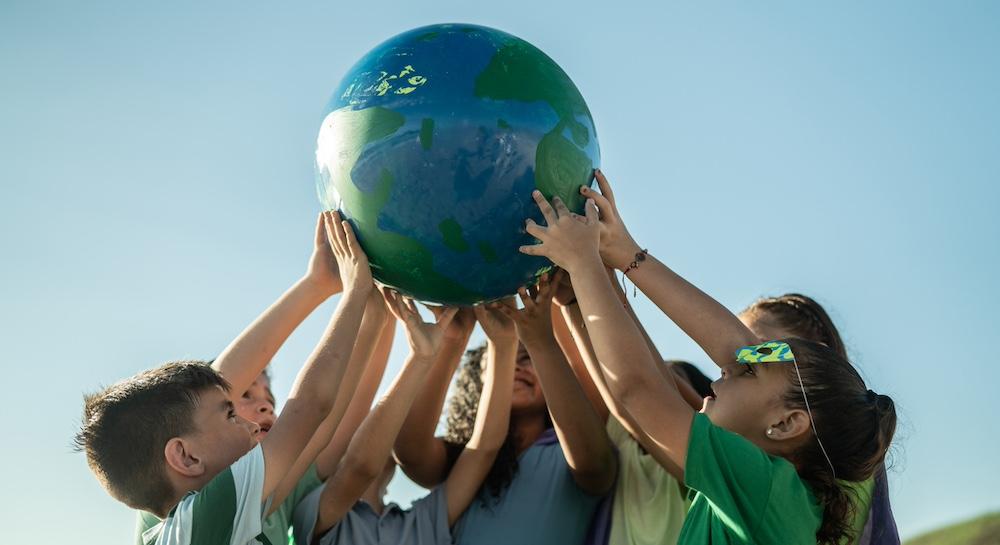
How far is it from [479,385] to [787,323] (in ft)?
6.12

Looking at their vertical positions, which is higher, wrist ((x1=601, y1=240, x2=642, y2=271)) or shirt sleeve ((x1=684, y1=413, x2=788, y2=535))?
wrist ((x1=601, y1=240, x2=642, y2=271))

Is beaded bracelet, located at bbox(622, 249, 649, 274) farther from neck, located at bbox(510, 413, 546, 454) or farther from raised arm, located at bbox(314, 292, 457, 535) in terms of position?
neck, located at bbox(510, 413, 546, 454)

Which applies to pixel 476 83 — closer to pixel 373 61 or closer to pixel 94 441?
pixel 373 61

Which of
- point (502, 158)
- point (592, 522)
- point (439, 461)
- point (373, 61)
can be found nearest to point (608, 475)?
point (592, 522)

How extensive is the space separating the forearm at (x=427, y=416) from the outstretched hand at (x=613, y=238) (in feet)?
4.18

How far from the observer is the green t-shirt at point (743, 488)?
370 centimetres

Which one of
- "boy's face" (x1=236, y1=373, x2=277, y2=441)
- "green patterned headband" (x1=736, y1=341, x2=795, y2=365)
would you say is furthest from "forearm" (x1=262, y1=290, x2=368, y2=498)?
"green patterned headband" (x1=736, y1=341, x2=795, y2=365)

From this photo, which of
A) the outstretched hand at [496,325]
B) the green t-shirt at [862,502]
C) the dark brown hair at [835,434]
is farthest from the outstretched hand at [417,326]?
the green t-shirt at [862,502]

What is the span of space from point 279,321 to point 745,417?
2300 millimetres

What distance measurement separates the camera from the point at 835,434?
12.9 feet

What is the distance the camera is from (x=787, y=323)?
16.9 ft

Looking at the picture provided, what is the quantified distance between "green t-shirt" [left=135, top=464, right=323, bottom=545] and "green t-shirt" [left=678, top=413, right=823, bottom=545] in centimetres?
192

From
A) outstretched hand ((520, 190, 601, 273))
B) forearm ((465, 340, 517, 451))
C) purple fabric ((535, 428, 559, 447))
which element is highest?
outstretched hand ((520, 190, 601, 273))

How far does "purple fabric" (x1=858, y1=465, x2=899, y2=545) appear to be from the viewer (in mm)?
4602
